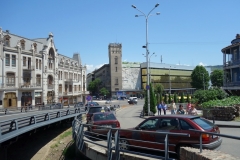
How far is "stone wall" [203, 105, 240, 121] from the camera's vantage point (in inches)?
838

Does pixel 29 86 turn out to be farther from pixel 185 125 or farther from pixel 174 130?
pixel 185 125

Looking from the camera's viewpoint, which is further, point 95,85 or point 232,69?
point 95,85

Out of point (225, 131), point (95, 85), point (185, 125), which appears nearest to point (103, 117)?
point (225, 131)

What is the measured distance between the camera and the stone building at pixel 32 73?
150 feet

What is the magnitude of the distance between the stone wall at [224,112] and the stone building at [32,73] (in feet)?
115

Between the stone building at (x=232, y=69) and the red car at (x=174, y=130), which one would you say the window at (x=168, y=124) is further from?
the stone building at (x=232, y=69)

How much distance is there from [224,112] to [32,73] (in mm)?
41234

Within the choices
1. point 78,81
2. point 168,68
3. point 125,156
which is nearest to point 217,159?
point 125,156

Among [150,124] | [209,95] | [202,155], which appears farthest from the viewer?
[209,95]

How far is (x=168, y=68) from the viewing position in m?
115

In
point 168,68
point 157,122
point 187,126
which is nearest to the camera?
point 187,126

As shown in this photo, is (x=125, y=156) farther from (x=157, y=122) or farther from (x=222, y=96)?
(x=222, y=96)

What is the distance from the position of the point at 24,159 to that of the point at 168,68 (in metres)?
101

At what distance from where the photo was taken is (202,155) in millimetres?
5871
